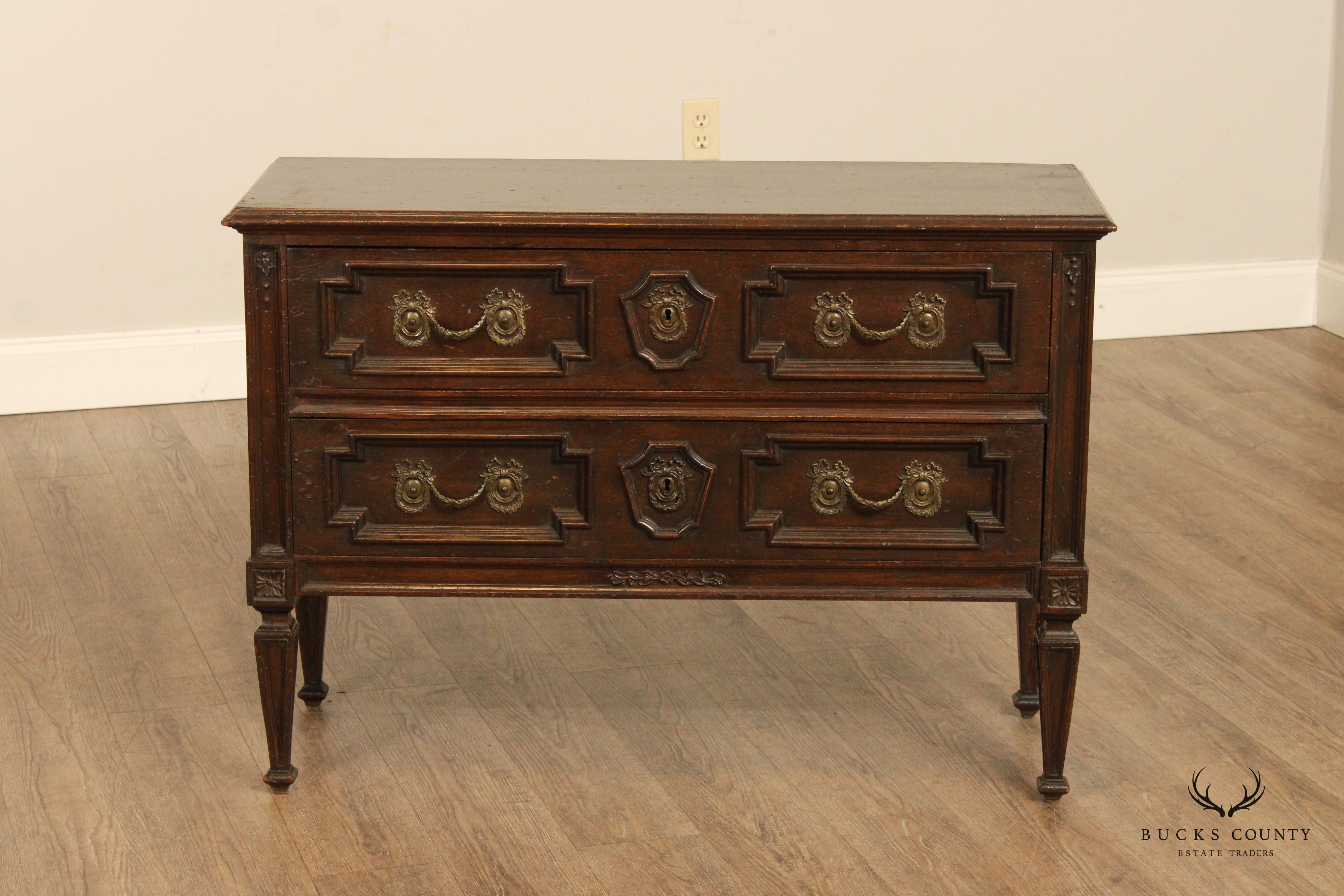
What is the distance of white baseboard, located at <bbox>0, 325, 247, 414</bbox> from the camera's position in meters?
3.73

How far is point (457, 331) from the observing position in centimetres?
197

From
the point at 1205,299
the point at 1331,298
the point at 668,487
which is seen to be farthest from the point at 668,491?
the point at 1331,298

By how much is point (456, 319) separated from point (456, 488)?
0.70 feet

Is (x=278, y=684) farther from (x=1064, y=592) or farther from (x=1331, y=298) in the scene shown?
(x=1331, y=298)

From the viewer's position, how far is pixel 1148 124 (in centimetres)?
425

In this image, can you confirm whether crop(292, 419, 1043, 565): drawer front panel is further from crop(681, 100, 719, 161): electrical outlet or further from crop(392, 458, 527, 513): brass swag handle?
crop(681, 100, 719, 161): electrical outlet

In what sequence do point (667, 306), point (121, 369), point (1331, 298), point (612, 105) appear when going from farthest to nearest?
point (1331, 298), point (612, 105), point (121, 369), point (667, 306)

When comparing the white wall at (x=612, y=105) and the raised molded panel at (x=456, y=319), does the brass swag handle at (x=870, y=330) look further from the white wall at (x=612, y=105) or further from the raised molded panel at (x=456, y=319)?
the white wall at (x=612, y=105)

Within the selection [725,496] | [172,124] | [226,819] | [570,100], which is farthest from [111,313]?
[725,496]

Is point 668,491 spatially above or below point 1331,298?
above

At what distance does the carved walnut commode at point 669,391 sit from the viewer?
1.94 metres

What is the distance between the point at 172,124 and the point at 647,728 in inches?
80.4

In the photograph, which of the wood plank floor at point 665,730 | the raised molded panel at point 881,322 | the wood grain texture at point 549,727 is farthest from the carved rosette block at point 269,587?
the raised molded panel at point 881,322

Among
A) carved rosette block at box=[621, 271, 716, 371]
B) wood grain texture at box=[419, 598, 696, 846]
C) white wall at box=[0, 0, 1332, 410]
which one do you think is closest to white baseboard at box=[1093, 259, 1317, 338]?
white wall at box=[0, 0, 1332, 410]
